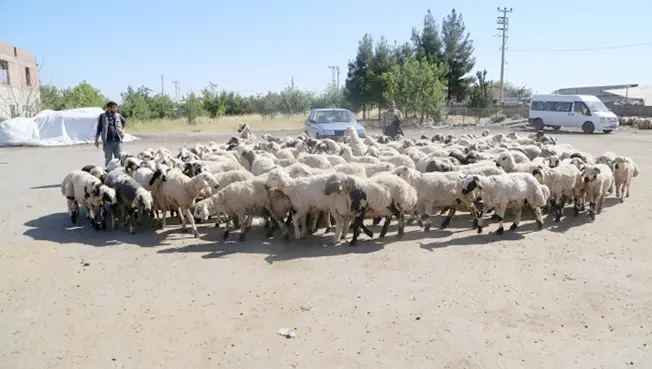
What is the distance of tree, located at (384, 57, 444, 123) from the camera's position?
45656 millimetres

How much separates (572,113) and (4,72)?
49.4 metres

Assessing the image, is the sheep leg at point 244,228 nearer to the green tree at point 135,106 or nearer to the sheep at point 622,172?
the sheep at point 622,172

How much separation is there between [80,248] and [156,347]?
4387mm

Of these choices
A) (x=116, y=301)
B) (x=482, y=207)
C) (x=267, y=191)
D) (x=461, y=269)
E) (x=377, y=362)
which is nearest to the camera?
(x=377, y=362)

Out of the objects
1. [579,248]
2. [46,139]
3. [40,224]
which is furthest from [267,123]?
[579,248]

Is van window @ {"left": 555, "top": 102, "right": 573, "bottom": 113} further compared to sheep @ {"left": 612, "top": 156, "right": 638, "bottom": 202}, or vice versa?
van window @ {"left": 555, "top": 102, "right": 573, "bottom": 113}

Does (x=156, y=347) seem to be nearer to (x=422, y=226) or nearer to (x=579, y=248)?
(x=422, y=226)

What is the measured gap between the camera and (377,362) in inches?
190

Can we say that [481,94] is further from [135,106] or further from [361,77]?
[135,106]

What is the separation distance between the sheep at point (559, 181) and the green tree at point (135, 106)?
54.4m

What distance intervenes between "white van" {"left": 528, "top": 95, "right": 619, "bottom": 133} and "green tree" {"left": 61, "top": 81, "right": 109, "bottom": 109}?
4492 cm

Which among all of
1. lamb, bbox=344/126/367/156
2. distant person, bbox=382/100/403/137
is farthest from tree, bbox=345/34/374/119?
lamb, bbox=344/126/367/156

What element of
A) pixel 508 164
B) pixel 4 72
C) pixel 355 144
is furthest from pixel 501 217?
pixel 4 72

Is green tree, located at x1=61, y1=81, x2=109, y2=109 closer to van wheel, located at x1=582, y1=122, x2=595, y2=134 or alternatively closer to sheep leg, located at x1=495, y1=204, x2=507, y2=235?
van wheel, located at x1=582, y1=122, x2=595, y2=134
